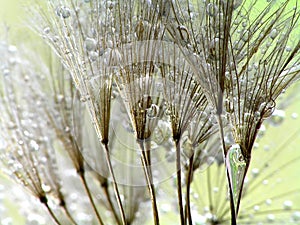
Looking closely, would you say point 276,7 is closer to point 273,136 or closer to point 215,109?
point 215,109

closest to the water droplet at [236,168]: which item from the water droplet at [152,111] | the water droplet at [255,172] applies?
the water droplet at [152,111]

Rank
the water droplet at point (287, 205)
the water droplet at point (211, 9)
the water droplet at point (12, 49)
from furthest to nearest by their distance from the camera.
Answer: the water droplet at point (287, 205) < the water droplet at point (12, 49) < the water droplet at point (211, 9)

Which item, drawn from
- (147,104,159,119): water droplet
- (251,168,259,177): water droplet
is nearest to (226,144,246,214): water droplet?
(147,104,159,119): water droplet

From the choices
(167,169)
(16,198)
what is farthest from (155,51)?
(16,198)

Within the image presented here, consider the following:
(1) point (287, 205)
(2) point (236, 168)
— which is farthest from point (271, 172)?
(2) point (236, 168)

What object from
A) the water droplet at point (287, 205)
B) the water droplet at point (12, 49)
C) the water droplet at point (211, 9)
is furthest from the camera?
the water droplet at point (287, 205)

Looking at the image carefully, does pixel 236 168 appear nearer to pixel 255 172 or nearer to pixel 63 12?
pixel 63 12

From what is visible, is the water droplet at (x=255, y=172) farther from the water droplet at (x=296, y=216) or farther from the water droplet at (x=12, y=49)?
the water droplet at (x=12, y=49)

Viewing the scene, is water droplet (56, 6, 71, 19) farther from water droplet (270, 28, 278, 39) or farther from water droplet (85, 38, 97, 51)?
water droplet (270, 28, 278, 39)
